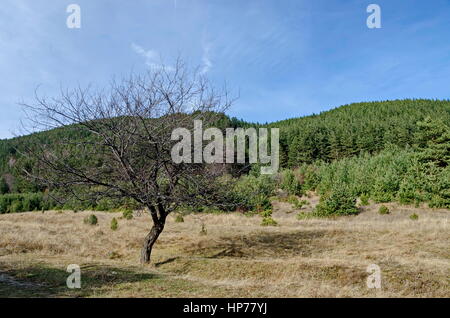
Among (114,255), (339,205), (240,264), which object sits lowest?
(114,255)

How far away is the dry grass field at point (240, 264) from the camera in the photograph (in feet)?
22.5

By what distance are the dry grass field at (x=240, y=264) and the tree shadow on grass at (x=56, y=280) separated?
0.02 m

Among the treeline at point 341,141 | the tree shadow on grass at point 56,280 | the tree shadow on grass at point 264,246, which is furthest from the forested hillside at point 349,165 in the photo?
the tree shadow on grass at point 56,280

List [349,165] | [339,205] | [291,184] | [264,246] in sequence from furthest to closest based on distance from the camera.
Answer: [349,165], [291,184], [339,205], [264,246]

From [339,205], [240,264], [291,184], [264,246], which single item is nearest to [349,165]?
[291,184]

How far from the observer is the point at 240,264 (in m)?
9.87

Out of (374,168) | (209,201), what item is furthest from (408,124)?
(209,201)

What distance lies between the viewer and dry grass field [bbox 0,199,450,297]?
687 centimetres

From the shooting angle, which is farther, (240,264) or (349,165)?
(349,165)

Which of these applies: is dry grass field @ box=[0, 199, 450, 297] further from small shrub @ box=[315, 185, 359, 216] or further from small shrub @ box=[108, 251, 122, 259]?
small shrub @ box=[315, 185, 359, 216]

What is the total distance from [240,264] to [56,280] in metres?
5.12

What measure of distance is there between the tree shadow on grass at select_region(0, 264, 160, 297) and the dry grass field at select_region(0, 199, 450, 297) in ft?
0.07

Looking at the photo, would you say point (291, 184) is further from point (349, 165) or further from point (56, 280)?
point (56, 280)
